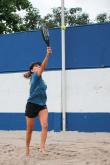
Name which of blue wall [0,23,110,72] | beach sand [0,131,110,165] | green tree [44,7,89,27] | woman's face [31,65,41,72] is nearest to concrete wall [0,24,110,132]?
blue wall [0,23,110,72]

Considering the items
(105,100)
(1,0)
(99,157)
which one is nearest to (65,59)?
(105,100)

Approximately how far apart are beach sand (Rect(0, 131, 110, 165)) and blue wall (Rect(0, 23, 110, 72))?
1967mm

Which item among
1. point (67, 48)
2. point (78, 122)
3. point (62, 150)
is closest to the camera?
point (62, 150)

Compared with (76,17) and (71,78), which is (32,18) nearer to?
(76,17)

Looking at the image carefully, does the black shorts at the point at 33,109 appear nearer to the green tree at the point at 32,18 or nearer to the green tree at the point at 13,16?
the green tree at the point at 13,16

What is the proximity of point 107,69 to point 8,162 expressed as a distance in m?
5.44

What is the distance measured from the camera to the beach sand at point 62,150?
8.70 m

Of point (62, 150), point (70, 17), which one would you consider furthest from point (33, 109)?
point (70, 17)

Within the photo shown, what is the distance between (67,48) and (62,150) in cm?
488

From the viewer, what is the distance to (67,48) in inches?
569

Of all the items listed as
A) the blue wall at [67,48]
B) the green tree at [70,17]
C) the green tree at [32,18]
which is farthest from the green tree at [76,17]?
the blue wall at [67,48]

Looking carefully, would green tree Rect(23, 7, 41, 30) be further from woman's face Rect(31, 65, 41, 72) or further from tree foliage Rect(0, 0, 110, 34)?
woman's face Rect(31, 65, 41, 72)

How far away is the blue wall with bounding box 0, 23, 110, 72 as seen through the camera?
13852 millimetres

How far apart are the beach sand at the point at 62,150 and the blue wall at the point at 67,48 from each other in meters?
1.97
